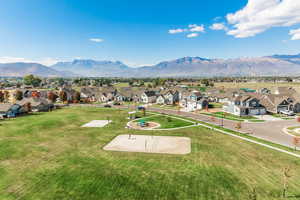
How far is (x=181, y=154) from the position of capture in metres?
31.9

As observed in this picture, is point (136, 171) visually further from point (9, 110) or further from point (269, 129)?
point (9, 110)

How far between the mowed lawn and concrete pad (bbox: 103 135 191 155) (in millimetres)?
1844

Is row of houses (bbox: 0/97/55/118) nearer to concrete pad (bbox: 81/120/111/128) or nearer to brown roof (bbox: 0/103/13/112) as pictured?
brown roof (bbox: 0/103/13/112)

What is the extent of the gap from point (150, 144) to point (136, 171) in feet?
36.4

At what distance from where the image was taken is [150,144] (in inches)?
1447

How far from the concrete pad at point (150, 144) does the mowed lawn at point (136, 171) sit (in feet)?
6.05

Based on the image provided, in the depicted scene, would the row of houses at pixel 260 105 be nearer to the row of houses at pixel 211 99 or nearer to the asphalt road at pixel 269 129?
the row of houses at pixel 211 99

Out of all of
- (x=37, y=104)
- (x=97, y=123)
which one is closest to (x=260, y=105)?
(x=97, y=123)

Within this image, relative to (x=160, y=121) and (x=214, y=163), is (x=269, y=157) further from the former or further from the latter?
(x=160, y=121)

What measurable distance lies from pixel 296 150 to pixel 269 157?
Answer: 7.71 m

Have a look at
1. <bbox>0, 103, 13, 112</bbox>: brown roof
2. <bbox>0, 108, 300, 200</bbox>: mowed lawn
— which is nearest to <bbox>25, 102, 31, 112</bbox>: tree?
<bbox>0, 103, 13, 112</bbox>: brown roof

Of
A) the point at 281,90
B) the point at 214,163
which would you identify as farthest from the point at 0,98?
the point at 281,90

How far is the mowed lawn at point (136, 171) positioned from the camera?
21234 millimetres

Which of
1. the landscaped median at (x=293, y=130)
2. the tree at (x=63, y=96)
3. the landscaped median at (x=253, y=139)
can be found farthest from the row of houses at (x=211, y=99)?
the landscaped median at (x=253, y=139)
